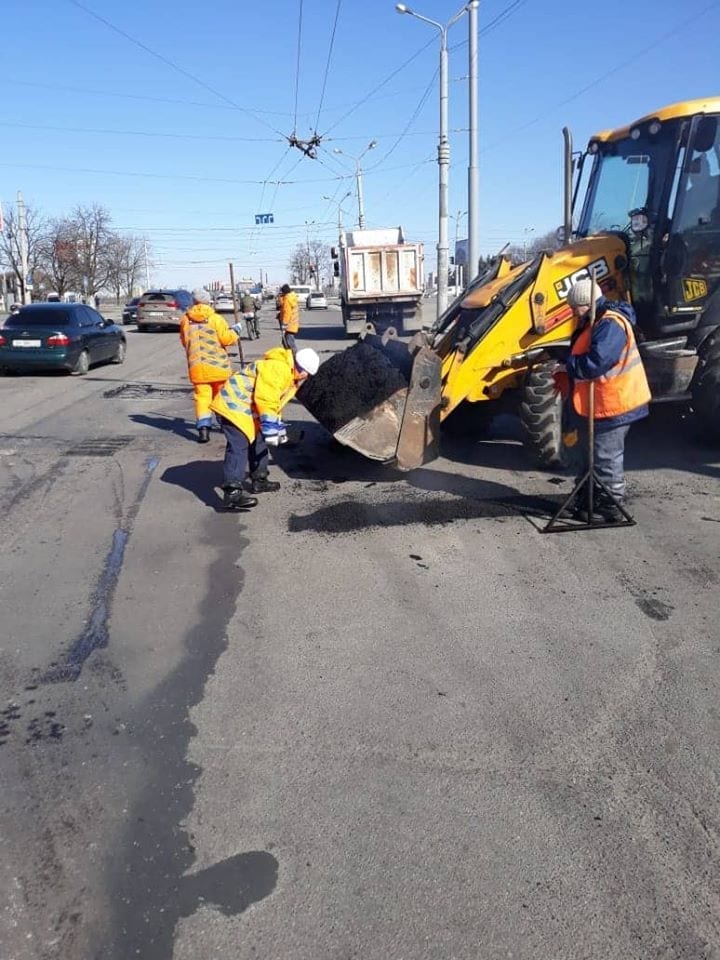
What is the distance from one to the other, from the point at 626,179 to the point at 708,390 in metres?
2.46

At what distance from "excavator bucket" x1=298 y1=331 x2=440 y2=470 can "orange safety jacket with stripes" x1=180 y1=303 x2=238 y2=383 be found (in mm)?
2341

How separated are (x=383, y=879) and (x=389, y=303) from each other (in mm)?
21728

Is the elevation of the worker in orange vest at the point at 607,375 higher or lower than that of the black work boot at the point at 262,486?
higher

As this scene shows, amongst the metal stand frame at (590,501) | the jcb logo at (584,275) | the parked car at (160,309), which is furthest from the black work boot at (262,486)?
the parked car at (160,309)

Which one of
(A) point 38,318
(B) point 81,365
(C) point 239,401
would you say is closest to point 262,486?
(C) point 239,401

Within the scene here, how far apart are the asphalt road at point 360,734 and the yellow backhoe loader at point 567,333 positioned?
3.38 feet

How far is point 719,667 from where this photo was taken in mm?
3795

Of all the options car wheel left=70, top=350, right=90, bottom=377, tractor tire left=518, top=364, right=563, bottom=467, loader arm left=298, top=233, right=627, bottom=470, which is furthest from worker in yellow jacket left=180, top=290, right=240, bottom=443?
car wheel left=70, top=350, right=90, bottom=377

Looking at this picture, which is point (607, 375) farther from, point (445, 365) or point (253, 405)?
point (253, 405)

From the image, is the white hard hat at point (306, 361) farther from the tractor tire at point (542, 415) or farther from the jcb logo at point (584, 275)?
the jcb logo at point (584, 275)

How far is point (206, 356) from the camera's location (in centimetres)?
911

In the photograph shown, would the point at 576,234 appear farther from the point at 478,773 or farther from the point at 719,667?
the point at 478,773

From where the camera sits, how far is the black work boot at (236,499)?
6652 millimetres

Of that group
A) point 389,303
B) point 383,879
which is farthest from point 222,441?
point 389,303
